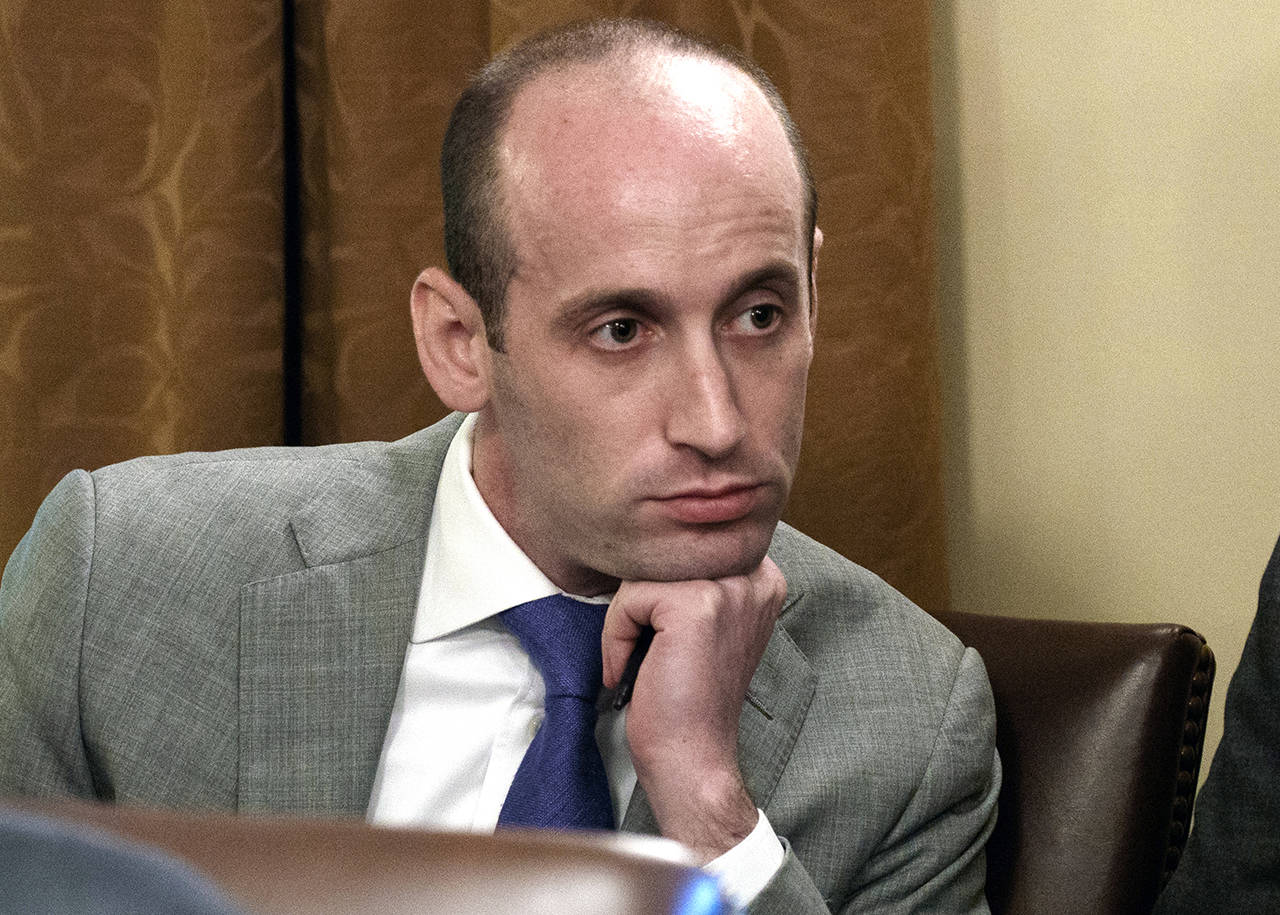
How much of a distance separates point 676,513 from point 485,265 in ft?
0.98

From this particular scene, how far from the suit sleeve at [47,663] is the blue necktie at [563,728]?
38 centimetres

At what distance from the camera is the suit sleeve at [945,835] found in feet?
4.24

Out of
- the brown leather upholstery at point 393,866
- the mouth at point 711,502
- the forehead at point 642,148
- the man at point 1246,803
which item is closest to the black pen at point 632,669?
the mouth at point 711,502

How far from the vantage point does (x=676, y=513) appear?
1166mm

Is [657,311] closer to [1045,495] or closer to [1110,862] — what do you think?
[1110,862]

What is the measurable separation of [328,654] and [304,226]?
801 millimetres

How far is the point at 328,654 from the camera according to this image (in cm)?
126

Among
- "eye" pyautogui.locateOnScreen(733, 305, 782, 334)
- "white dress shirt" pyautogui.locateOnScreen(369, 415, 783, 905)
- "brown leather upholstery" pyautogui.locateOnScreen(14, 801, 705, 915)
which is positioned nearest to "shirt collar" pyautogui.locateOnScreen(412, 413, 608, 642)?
"white dress shirt" pyautogui.locateOnScreen(369, 415, 783, 905)

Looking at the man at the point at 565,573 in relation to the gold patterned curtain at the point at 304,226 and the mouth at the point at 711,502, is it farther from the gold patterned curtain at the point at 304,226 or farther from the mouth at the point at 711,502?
the gold patterned curtain at the point at 304,226

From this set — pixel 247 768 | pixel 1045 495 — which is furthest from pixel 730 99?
pixel 1045 495

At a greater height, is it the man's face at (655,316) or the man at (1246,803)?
the man's face at (655,316)

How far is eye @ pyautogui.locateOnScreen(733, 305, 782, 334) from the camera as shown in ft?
3.94

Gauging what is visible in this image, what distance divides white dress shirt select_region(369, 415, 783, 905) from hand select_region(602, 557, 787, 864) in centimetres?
10

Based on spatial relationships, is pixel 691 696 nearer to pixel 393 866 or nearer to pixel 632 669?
pixel 632 669
